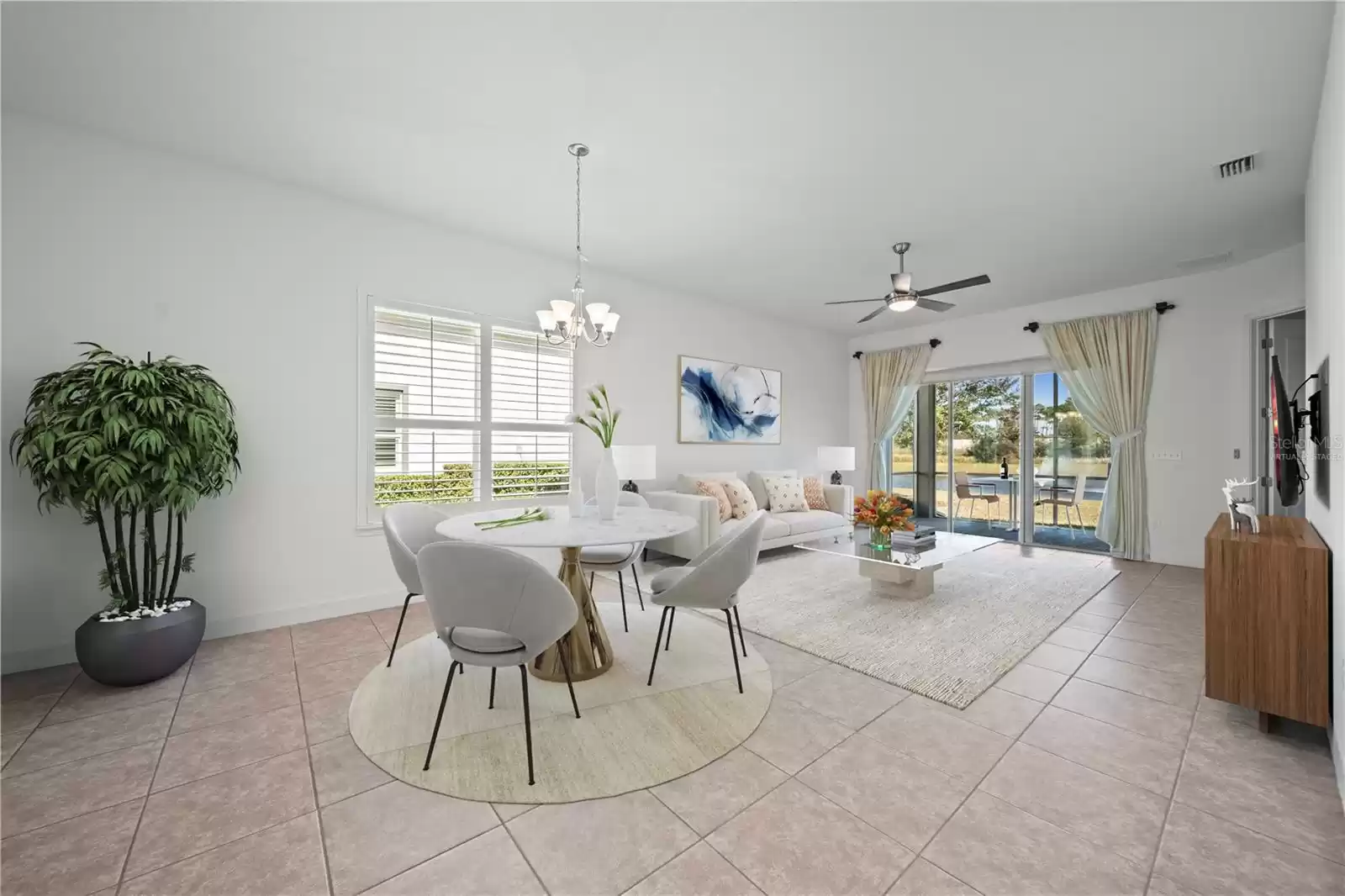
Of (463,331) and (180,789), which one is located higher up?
(463,331)

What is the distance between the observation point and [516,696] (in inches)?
91.6

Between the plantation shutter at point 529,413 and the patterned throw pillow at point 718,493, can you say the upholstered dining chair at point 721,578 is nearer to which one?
the plantation shutter at point 529,413

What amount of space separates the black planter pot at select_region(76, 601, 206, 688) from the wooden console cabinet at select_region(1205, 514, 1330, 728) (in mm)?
4515

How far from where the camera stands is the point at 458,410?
3.99m

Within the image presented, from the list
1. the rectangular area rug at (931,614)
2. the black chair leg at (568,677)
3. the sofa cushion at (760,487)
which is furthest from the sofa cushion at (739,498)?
the black chair leg at (568,677)

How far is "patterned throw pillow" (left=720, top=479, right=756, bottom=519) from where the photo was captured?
5.18 m

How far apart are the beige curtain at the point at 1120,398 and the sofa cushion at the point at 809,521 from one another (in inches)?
101

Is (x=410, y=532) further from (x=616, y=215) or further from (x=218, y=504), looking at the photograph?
(x=616, y=215)

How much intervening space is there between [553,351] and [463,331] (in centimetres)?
74

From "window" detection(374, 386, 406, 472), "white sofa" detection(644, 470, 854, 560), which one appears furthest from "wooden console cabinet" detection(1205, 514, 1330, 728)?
"window" detection(374, 386, 406, 472)

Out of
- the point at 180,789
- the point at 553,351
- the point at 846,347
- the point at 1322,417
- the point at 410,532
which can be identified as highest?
the point at 846,347

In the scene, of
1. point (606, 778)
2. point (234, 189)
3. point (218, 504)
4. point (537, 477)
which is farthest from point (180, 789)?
point (234, 189)

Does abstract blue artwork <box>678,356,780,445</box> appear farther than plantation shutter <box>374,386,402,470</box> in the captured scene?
Yes

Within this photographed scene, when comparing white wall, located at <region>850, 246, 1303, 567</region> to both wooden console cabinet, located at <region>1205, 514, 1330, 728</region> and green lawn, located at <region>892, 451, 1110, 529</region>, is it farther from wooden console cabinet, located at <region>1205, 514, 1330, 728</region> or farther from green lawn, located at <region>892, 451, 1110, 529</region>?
wooden console cabinet, located at <region>1205, 514, 1330, 728</region>
